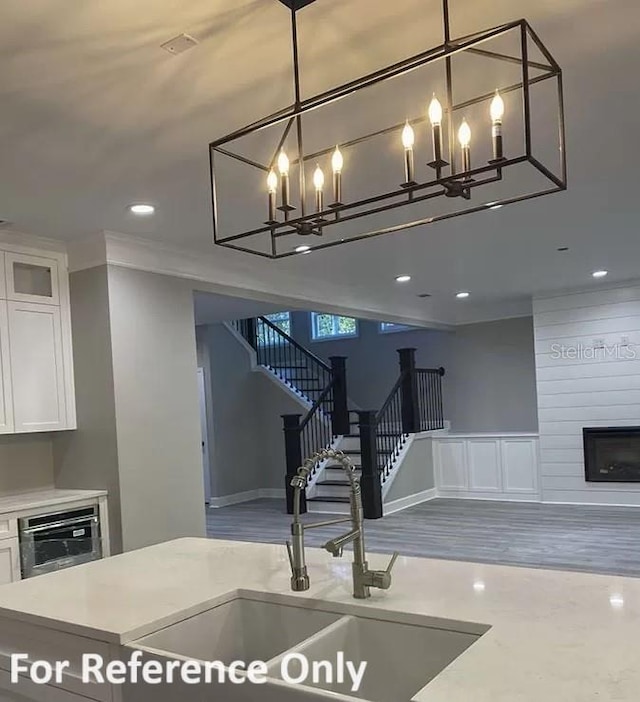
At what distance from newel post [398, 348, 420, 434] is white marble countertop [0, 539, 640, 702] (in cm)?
689

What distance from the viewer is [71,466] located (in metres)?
4.91

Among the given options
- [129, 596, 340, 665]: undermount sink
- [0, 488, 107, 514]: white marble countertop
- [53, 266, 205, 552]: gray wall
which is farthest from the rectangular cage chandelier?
[0, 488, 107, 514]: white marble countertop

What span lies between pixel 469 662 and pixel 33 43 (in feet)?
7.31

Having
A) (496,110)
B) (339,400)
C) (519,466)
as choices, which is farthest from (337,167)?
(339,400)

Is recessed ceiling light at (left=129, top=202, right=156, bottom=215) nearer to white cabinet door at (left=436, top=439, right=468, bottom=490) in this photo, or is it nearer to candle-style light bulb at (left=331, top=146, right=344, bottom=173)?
candle-style light bulb at (left=331, top=146, right=344, bottom=173)

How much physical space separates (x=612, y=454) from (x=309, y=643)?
7.45 metres

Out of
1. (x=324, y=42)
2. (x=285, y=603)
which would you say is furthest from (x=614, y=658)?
(x=324, y=42)

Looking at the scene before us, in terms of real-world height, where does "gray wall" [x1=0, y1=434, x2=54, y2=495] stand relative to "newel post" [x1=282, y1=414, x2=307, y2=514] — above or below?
above

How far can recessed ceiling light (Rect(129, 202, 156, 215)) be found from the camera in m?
4.07

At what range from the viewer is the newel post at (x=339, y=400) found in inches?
384

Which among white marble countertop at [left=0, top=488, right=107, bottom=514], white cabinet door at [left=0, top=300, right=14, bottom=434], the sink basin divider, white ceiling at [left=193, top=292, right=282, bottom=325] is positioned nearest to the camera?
the sink basin divider

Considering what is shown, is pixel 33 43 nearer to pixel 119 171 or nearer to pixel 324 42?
pixel 324 42

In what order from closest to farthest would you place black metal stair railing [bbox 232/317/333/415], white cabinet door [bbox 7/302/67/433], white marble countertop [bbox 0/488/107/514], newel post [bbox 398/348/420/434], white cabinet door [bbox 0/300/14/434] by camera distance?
1. white marble countertop [bbox 0/488/107/514]
2. white cabinet door [bbox 0/300/14/434]
3. white cabinet door [bbox 7/302/67/433]
4. newel post [bbox 398/348/420/434]
5. black metal stair railing [bbox 232/317/333/415]

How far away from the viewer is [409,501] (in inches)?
347
